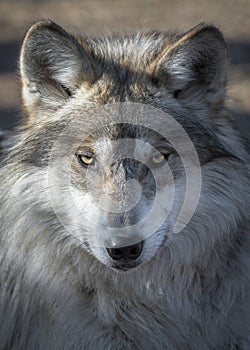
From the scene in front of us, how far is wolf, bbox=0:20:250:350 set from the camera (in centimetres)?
486

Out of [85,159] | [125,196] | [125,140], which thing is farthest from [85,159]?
[125,196]

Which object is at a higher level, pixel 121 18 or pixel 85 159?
pixel 121 18

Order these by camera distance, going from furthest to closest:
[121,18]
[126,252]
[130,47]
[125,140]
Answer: [121,18], [130,47], [125,140], [126,252]

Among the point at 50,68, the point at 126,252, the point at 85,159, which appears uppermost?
the point at 50,68

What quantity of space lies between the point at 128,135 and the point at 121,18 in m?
6.29

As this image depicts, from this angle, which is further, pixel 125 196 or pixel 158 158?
pixel 158 158

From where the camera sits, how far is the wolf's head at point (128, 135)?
4.76 meters

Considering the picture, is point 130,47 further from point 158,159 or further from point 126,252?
point 126,252

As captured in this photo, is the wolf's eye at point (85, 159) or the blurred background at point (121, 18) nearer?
the wolf's eye at point (85, 159)

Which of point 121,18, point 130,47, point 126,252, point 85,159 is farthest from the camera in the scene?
point 121,18

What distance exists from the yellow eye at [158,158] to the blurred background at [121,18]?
4.63 meters

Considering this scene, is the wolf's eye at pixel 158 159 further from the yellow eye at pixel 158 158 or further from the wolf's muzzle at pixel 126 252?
the wolf's muzzle at pixel 126 252

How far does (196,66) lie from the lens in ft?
16.7

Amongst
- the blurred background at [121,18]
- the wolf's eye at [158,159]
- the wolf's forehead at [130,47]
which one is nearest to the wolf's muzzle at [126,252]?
the wolf's eye at [158,159]
